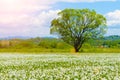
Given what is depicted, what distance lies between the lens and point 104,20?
296 ft

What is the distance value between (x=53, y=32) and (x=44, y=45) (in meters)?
16.4

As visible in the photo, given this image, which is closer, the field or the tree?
the field

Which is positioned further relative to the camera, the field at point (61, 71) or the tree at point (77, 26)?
the tree at point (77, 26)

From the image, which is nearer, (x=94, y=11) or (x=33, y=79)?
(x=33, y=79)

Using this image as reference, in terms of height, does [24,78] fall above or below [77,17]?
below

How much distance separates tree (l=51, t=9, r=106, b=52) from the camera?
8684 centimetres

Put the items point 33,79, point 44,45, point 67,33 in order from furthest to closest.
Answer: point 44,45, point 67,33, point 33,79

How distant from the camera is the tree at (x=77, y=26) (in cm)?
8684

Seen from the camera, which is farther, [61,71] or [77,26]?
[77,26]

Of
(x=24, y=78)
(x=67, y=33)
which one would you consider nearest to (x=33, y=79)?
(x=24, y=78)

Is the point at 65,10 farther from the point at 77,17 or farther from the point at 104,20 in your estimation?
the point at 104,20

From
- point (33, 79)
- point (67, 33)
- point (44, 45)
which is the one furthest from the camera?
point (44, 45)

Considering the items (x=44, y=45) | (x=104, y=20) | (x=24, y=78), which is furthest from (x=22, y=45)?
(x=24, y=78)

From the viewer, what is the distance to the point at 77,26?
88.0m
